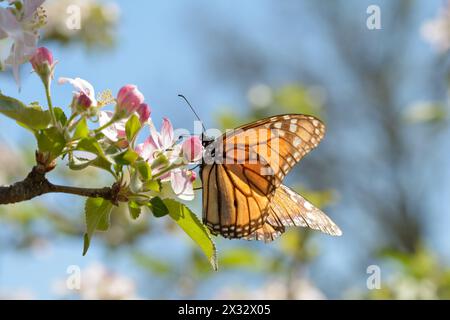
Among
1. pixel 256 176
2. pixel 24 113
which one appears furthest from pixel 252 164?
pixel 24 113

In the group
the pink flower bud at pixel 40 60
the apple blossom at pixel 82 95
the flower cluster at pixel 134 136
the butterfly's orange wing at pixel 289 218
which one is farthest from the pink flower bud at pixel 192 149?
the butterfly's orange wing at pixel 289 218

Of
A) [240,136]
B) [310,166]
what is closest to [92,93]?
[240,136]

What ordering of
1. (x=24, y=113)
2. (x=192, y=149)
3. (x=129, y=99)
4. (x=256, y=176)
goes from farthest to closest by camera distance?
(x=256, y=176) → (x=192, y=149) → (x=129, y=99) → (x=24, y=113)

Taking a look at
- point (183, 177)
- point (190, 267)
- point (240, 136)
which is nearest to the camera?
point (183, 177)

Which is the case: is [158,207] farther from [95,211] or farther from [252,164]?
[252,164]

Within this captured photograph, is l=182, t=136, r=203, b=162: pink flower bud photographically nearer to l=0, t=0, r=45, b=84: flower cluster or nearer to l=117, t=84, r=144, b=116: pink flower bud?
l=117, t=84, r=144, b=116: pink flower bud

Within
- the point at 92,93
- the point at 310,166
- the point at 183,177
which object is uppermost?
the point at 310,166
